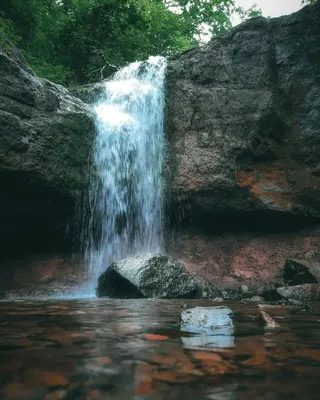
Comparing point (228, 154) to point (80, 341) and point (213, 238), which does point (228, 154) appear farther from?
point (80, 341)

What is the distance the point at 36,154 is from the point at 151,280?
351cm

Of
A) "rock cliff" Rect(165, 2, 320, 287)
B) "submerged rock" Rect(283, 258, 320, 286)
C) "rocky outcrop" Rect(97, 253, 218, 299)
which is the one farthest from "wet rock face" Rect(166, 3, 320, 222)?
"rocky outcrop" Rect(97, 253, 218, 299)

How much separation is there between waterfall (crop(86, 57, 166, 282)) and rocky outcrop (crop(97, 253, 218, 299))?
92.3 inches

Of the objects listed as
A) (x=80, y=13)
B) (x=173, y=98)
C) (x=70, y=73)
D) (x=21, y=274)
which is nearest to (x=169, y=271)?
(x=21, y=274)

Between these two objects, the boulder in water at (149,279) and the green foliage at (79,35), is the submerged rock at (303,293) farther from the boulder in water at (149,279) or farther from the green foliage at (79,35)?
the green foliage at (79,35)

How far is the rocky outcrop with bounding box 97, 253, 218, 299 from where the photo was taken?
559 centimetres

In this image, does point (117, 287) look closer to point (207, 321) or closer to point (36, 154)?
point (36, 154)

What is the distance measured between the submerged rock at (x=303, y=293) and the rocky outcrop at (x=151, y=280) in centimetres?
133

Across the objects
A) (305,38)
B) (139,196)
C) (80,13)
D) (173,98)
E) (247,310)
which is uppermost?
(80,13)

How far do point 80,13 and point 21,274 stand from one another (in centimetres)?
957

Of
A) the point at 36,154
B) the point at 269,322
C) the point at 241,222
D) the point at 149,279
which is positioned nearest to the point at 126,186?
the point at 36,154

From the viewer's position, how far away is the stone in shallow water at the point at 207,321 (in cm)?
262

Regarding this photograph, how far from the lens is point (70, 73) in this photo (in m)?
13.1

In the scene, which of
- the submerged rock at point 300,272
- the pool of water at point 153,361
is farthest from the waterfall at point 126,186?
the pool of water at point 153,361
